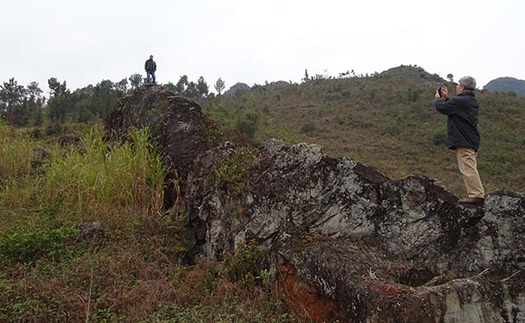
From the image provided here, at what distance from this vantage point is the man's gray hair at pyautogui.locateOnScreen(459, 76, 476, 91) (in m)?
5.41

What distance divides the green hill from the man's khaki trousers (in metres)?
11.6

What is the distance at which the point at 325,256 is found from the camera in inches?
178

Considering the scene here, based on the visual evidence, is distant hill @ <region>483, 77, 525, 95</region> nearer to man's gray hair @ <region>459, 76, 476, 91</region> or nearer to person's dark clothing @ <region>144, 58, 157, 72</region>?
person's dark clothing @ <region>144, 58, 157, 72</region>

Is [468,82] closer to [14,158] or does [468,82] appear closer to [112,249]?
[112,249]

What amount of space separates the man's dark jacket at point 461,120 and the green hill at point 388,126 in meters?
11.6

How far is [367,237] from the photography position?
16.1 ft

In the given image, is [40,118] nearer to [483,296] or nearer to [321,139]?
[321,139]

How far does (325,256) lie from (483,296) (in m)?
1.41

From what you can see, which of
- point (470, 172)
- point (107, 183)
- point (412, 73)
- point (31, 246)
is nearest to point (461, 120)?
point (470, 172)

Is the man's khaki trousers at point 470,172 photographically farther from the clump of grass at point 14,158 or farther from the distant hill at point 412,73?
the distant hill at point 412,73

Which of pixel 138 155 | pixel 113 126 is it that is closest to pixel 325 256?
pixel 138 155

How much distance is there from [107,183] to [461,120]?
4958 millimetres

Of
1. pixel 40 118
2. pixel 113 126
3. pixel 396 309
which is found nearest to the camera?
pixel 396 309

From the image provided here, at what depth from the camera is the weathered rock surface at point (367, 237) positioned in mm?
3844
